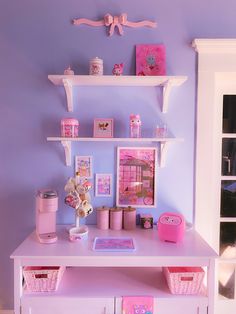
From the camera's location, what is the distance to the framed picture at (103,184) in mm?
1918

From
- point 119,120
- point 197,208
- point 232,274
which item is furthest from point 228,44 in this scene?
point 232,274

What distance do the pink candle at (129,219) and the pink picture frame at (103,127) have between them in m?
0.49

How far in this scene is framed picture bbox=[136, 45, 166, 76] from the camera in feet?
6.06

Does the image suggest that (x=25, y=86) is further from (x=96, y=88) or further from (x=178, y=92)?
(x=178, y=92)

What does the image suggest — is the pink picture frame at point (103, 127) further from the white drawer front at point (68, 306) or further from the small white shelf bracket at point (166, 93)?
the white drawer front at point (68, 306)

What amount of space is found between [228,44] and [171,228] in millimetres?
1153

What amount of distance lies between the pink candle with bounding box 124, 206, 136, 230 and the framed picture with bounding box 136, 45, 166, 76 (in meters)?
0.85

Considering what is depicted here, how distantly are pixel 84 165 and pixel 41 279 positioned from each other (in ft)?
2.35

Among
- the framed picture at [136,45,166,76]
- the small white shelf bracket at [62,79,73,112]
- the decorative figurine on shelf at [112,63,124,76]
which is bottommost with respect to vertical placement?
the small white shelf bracket at [62,79,73,112]

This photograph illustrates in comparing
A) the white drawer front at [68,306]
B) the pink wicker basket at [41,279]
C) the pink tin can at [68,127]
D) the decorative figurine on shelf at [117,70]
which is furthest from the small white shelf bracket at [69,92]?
the white drawer front at [68,306]

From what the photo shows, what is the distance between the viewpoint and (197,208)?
1905 millimetres

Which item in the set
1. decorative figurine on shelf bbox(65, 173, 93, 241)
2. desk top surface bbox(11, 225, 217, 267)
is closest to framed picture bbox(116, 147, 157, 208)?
decorative figurine on shelf bbox(65, 173, 93, 241)

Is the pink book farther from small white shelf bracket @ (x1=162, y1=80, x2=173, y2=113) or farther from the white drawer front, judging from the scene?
small white shelf bracket @ (x1=162, y1=80, x2=173, y2=113)

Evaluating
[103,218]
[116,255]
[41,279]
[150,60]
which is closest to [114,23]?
[150,60]
